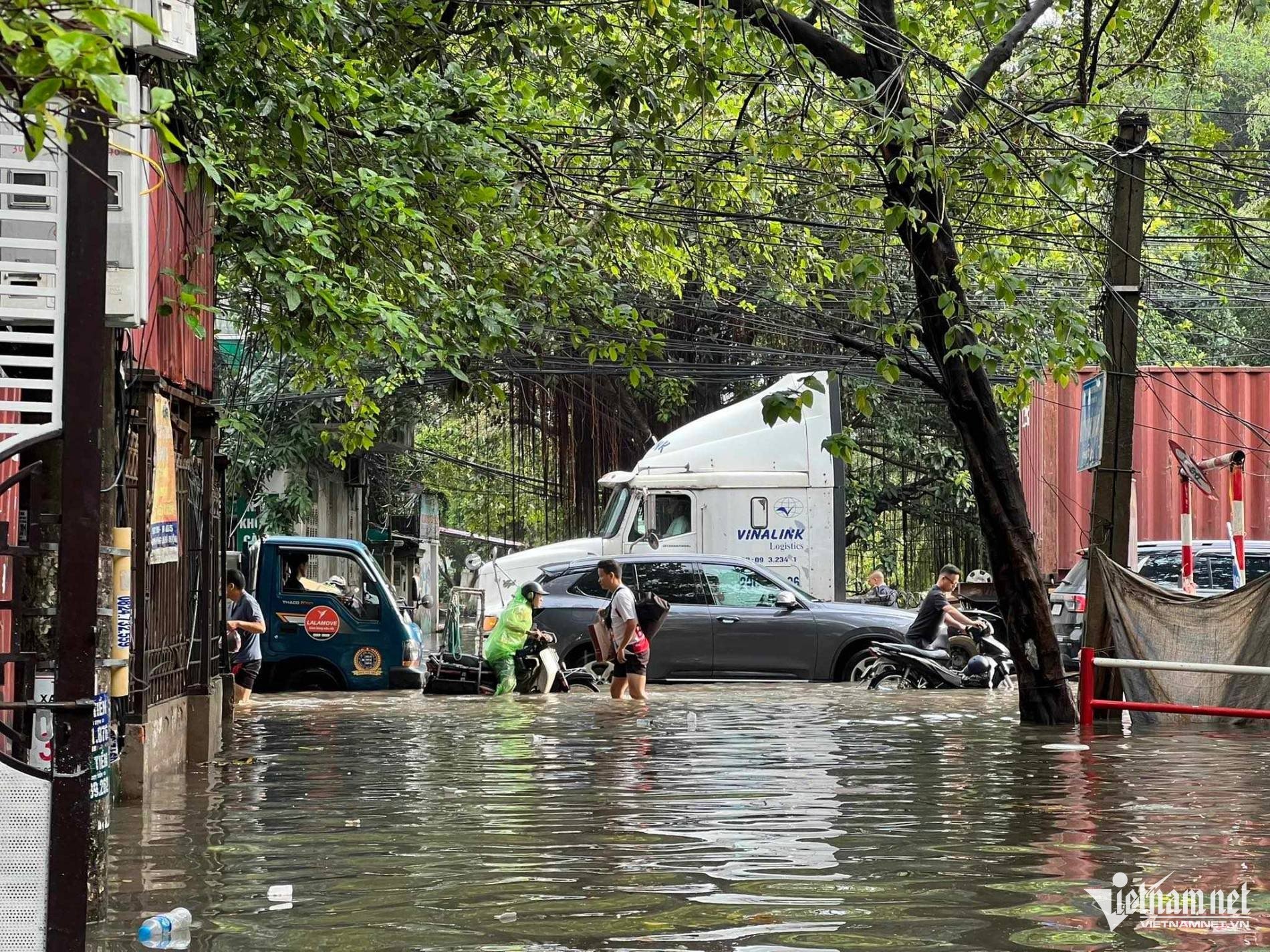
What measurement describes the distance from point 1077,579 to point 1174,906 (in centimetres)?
1346

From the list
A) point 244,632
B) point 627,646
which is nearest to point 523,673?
point 627,646

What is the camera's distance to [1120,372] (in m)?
15.0

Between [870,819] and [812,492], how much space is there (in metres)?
14.5

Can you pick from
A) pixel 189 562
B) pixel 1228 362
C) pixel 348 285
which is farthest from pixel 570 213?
pixel 1228 362

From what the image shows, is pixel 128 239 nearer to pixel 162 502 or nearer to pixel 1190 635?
pixel 162 502

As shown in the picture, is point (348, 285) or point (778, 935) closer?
point (778, 935)

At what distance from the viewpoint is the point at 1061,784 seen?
11.1 m

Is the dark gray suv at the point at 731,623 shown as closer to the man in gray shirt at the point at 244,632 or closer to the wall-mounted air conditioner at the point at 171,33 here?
the man in gray shirt at the point at 244,632

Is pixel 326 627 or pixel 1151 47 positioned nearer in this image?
pixel 1151 47

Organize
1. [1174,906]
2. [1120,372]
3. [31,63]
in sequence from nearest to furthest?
[31,63]
[1174,906]
[1120,372]

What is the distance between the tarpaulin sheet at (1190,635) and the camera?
581 inches

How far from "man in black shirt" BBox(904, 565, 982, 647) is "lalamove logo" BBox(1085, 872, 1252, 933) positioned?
525 inches

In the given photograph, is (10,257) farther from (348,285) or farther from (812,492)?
(812,492)

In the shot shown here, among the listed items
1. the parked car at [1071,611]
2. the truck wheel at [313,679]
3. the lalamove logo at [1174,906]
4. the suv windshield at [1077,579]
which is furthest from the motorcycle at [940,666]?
the lalamove logo at [1174,906]
